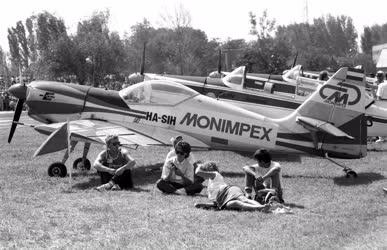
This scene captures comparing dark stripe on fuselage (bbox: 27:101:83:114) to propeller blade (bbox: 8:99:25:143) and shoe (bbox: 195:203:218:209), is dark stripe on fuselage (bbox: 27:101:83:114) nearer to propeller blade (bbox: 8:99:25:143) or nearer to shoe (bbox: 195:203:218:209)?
propeller blade (bbox: 8:99:25:143)

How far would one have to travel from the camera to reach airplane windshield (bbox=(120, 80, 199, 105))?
40.1ft

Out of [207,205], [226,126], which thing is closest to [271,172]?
[207,205]

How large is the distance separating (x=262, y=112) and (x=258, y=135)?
3.33 metres

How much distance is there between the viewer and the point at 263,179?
8.44 m

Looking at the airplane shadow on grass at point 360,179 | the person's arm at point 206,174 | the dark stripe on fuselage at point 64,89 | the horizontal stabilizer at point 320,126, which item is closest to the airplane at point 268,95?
the horizontal stabilizer at point 320,126

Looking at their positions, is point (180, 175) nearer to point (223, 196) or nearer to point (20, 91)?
point (223, 196)

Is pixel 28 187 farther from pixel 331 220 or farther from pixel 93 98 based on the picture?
pixel 331 220

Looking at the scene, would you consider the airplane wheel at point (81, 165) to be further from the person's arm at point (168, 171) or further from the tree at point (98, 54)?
the tree at point (98, 54)

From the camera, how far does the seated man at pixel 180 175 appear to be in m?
9.37

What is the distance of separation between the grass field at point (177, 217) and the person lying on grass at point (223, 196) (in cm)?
22

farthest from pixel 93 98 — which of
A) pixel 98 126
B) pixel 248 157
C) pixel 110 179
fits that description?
pixel 248 157

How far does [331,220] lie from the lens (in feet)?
23.8

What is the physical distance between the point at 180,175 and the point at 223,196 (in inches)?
60.2

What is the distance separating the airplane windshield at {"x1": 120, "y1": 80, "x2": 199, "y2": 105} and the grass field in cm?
164
